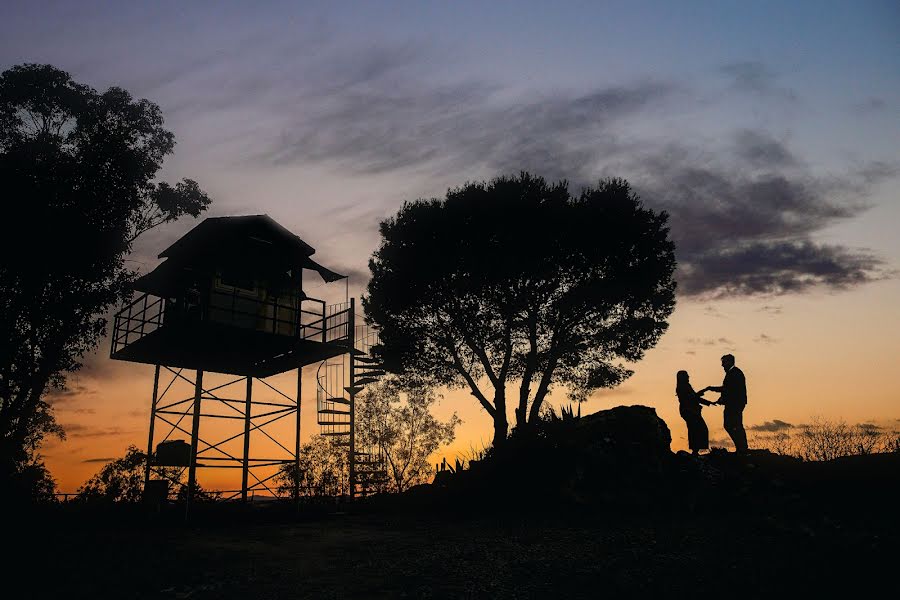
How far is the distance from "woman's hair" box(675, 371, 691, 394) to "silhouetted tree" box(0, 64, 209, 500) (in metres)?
20.3

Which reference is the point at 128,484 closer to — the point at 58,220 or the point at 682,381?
the point at 58,220

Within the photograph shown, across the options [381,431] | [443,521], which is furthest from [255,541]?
[381,431]

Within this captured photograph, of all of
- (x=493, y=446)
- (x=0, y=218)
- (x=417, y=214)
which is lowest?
(x=493, y=446)

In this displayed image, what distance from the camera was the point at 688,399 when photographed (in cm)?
1761

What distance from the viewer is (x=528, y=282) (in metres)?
28.0

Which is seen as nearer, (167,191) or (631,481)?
(631,481)

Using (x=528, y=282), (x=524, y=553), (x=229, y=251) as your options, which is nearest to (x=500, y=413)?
(x=528, y=282)

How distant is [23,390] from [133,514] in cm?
680

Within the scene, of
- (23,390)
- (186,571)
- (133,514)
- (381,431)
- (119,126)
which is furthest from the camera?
(381,431)

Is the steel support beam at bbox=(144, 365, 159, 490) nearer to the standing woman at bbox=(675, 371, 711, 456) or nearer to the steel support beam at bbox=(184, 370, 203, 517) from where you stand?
the steel support beam at bbox=(184, 370, 203, 517)

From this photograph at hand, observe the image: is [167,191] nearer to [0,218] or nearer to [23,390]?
[0,218]

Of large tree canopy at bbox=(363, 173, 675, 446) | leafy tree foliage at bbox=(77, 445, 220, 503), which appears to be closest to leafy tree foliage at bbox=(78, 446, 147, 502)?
leafy tree foliage at bbox=(77, 445, 220, 503)

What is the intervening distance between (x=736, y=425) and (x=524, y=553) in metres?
7.90

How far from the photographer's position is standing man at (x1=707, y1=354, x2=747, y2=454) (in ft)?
52.9
